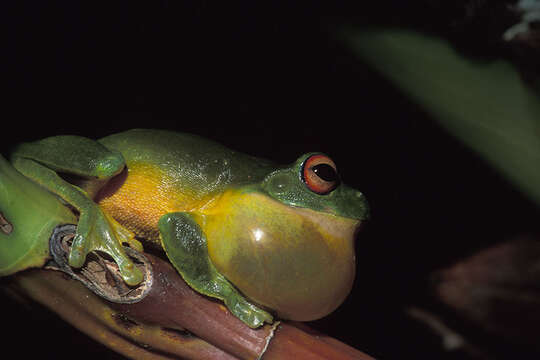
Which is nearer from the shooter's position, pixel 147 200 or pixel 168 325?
pixel 168 325

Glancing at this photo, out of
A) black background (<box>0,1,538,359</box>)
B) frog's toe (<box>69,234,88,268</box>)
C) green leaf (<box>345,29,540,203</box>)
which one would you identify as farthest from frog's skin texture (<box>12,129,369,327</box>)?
black background (<box>0,1,538,359</box>)

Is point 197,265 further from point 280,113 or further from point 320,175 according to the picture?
point 280,113

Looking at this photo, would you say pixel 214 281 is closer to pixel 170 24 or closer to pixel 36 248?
pixel 36 248

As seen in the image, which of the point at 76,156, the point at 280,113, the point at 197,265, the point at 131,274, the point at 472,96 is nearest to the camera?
the point at 131,274

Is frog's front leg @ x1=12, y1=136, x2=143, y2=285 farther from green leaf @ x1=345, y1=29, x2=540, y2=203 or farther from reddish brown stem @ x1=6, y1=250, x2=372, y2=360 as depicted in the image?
green leaf @ x1=345, y1=29, x2=540, y2=203

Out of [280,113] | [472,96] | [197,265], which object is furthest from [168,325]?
[280,113]

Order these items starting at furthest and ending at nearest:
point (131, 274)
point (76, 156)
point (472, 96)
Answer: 1. point (472, 96)
2. point (76, 156)
3. point (131, 274)
